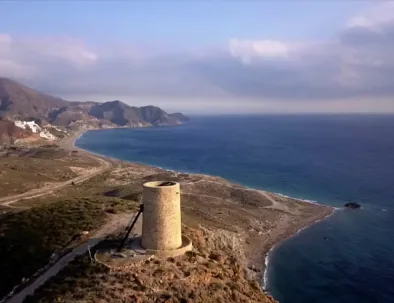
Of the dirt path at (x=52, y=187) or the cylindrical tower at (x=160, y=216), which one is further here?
the dirt path at (x=52, y=187)

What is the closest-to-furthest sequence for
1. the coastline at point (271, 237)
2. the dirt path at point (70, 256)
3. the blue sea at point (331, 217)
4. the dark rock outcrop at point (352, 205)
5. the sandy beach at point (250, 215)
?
the dirt path at point (70, 256) < the blue sea at point (331, 217) < the coastline at point (271, 237) < the sandy beach at point (250, 215) < the dark rock outcrop at point (352, 205)

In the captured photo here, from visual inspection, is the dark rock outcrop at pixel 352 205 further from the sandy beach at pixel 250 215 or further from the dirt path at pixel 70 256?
the dirt path at pixel 70 256

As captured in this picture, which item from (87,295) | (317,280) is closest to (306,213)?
(317,280)

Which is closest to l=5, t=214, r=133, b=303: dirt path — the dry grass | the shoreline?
the dry grass

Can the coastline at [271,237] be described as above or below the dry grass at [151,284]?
below

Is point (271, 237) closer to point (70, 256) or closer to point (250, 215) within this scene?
point (250, 215)

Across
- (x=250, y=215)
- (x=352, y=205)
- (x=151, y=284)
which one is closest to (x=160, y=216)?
(x=151, y=284)

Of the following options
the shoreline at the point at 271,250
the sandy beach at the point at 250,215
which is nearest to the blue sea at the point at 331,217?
the shoreline at the point at 271,250
